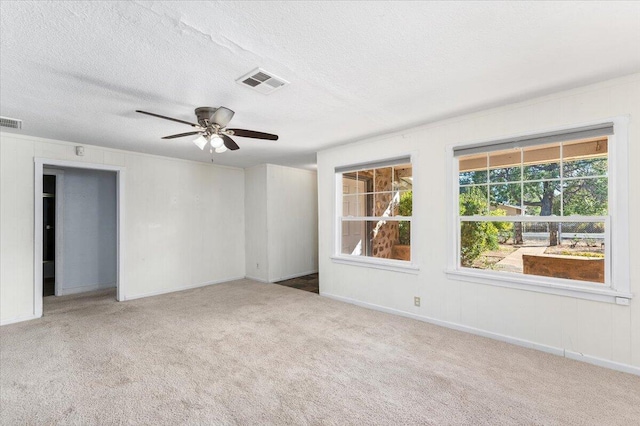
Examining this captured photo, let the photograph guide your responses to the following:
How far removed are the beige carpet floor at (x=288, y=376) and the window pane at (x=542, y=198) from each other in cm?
135

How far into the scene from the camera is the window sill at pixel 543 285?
2506 millimetres

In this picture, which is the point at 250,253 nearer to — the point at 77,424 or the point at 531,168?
the point at 77,424

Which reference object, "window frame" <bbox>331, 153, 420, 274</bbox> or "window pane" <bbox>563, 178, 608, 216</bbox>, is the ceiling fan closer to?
"window frame" <bbox>331, 153, 420, 274</bbox>

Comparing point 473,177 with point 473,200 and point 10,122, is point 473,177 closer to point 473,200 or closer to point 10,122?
point 473,200

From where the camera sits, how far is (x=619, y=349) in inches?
97.3

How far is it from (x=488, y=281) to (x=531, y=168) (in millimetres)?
1239

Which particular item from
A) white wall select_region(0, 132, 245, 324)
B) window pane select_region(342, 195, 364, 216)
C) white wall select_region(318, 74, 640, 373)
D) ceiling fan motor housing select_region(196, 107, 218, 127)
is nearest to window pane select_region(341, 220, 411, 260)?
window pane select_region(342, 195, 364, 216)

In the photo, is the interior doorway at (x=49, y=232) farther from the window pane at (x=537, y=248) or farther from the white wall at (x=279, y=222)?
the window pane at (x=537, y=248)

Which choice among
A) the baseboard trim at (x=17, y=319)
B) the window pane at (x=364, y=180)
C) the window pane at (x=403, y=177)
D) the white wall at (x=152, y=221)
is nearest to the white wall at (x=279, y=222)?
the white wall at (x=152, y=221)

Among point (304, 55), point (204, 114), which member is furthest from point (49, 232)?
point (304, 55)

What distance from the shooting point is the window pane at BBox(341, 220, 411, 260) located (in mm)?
4301

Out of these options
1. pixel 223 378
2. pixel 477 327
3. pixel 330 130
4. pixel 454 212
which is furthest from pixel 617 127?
pixel 223 378

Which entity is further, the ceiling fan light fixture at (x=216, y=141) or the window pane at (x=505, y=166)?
the window pane at (x=505, y=166)

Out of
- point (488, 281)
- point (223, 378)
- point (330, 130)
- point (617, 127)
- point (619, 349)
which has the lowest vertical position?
point (223, 378)
